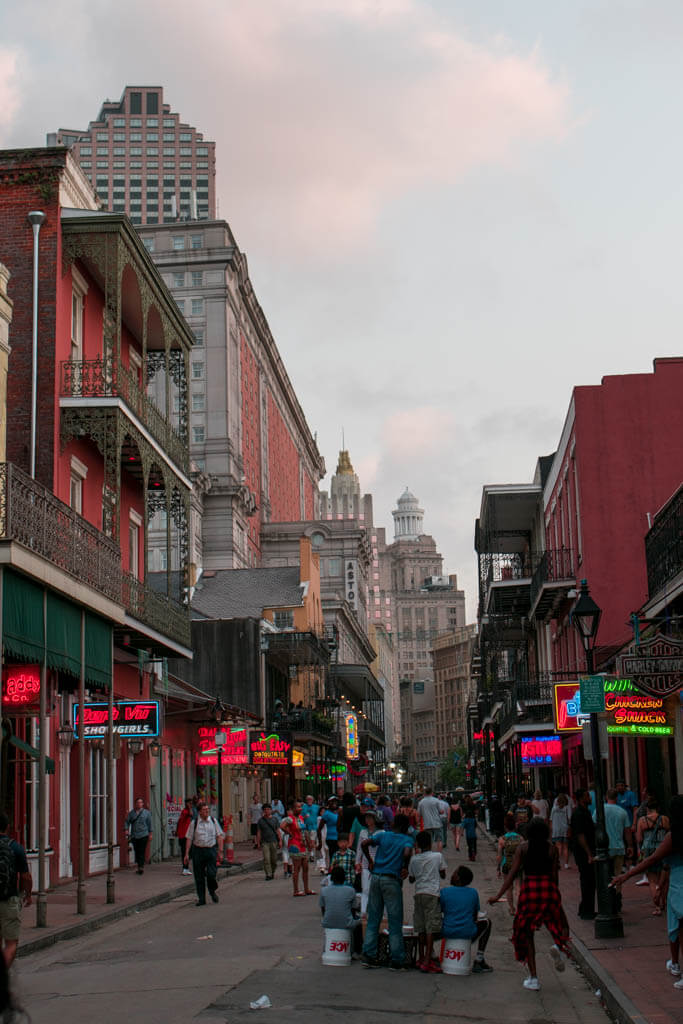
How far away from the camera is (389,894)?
1248cm

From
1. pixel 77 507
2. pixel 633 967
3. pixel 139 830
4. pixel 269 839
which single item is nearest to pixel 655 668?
pixel 633 967

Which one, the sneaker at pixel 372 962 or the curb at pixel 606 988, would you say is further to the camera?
the sneaker at pixel 372 962

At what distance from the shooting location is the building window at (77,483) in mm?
24984

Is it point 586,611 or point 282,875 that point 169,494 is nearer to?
point 282,875

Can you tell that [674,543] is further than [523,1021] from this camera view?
Yes

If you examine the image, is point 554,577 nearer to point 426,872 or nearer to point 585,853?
point 585,853

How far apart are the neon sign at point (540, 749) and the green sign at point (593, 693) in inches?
907

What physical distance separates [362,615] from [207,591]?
79.3 meters

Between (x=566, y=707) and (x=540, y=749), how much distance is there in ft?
32.0

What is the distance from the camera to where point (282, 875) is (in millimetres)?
28484

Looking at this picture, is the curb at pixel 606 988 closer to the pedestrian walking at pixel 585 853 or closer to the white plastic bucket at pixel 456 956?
the white plastic bucket at pixel 456 956

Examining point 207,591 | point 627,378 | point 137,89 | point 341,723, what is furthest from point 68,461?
point 137,89

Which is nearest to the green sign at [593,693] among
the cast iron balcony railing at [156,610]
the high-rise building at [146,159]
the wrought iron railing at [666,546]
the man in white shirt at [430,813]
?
the wrought iron railing at [666,546]

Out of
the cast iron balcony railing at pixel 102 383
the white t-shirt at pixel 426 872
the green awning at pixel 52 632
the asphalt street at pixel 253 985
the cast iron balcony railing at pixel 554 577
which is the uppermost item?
the cast iron balcony railing at pixel 102 383
